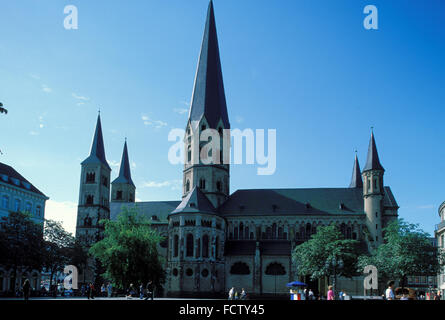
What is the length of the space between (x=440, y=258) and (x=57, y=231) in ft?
175

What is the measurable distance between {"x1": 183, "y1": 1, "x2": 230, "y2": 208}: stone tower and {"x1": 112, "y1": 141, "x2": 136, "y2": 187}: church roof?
26626mm

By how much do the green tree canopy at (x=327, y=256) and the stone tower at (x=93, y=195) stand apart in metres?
46.9

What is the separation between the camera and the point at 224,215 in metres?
86.6

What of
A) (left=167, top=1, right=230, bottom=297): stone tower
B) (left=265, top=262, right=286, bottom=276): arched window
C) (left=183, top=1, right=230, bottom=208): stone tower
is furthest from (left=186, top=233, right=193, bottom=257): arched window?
(left=265, top=262, right=286, bottom=276): arched window

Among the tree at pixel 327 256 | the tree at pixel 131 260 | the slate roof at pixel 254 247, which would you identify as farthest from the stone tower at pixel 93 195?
the tree at pixel 327 256

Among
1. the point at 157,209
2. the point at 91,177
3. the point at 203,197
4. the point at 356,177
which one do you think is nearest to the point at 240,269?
the point at 203,197

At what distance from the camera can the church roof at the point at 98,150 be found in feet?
329

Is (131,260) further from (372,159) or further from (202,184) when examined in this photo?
(372,159)

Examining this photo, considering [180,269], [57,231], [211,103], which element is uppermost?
[211,103]

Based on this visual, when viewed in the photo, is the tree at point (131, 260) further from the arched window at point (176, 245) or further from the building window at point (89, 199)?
the building window at point (89, 199)

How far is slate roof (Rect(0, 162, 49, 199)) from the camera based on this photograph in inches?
2645
